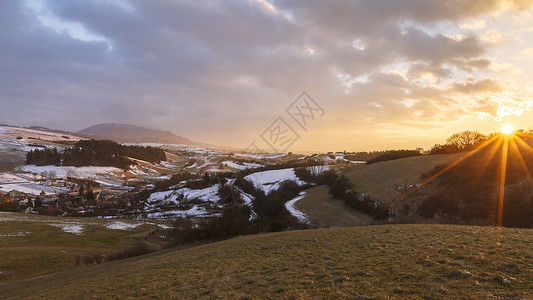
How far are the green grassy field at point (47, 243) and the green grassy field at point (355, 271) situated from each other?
53.9ft

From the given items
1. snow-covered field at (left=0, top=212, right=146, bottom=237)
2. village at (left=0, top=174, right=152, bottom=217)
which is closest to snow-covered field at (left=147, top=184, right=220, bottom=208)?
village at (left=0, top=174, right=152, bottom=217)

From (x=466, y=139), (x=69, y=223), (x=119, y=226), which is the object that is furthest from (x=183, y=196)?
(x=466, y=139)

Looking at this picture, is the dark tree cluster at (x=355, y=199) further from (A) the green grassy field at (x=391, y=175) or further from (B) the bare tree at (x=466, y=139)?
(B) the bare tree at (x=466, y=139)

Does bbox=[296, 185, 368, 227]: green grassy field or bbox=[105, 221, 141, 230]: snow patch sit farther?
bbox=[105, 221, 141, 230]: snow patch

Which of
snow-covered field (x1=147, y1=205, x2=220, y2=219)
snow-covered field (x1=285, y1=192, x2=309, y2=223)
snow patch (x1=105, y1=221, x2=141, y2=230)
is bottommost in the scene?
snow-covered field (x1=147, y1=205, x2=220, y2=219)

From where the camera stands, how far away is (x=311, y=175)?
87.4 metres

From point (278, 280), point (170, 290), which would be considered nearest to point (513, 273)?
point (278, 280)

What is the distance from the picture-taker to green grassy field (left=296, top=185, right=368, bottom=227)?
151 ft

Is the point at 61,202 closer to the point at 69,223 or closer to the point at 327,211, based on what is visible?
the point at 69,223

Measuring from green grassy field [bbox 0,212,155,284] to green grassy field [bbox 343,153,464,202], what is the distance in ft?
163

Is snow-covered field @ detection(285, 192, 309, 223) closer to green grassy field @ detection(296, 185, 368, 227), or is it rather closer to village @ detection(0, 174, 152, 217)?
green grassy field @ detection(296, 185, 368, 227)

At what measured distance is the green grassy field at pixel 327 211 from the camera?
46062 mm

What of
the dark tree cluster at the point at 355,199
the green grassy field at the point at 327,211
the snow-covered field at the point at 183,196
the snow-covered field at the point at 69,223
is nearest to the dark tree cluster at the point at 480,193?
the dark tree cluster at the point at 355,199

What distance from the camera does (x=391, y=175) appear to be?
6162 cm
